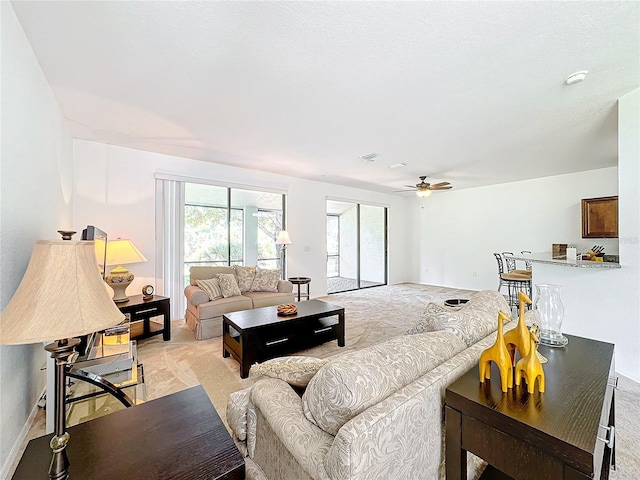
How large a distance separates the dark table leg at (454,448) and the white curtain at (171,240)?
4391mm

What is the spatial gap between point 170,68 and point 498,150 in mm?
4272

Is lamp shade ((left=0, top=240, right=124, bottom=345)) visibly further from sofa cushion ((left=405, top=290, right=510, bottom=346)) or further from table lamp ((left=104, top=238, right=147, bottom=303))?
table lamp ((left=104, top=238, right=147, bottom=303))

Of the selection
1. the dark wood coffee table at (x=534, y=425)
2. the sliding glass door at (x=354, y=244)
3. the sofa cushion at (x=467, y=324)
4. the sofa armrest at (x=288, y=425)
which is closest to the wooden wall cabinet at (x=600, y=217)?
the sliding glass door at (x=354, y=244)

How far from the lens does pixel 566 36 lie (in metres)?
1.80

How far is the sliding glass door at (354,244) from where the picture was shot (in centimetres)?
803

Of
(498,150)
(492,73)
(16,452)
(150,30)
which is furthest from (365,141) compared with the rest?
(16,452)

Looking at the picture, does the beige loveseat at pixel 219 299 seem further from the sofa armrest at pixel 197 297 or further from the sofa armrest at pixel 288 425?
the sofa armrest at pixel 288 425

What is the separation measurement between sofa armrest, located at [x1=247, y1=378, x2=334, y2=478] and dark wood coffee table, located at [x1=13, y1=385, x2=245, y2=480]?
180mm

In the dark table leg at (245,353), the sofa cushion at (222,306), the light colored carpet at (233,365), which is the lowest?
the light colored carpet at (233,365)

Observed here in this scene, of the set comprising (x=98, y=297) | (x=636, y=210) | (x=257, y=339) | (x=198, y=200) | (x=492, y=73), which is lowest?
(x=257, y=339)

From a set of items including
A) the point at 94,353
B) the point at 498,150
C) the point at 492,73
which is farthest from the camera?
the point at 498,150

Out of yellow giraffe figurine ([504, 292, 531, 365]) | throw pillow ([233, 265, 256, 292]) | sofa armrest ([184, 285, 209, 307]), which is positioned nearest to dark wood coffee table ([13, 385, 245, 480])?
yellow giraffe figurine ([504, 292, 531, 365])

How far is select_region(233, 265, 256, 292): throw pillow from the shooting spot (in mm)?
4374

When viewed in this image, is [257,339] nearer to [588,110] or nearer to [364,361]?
[364,361]
